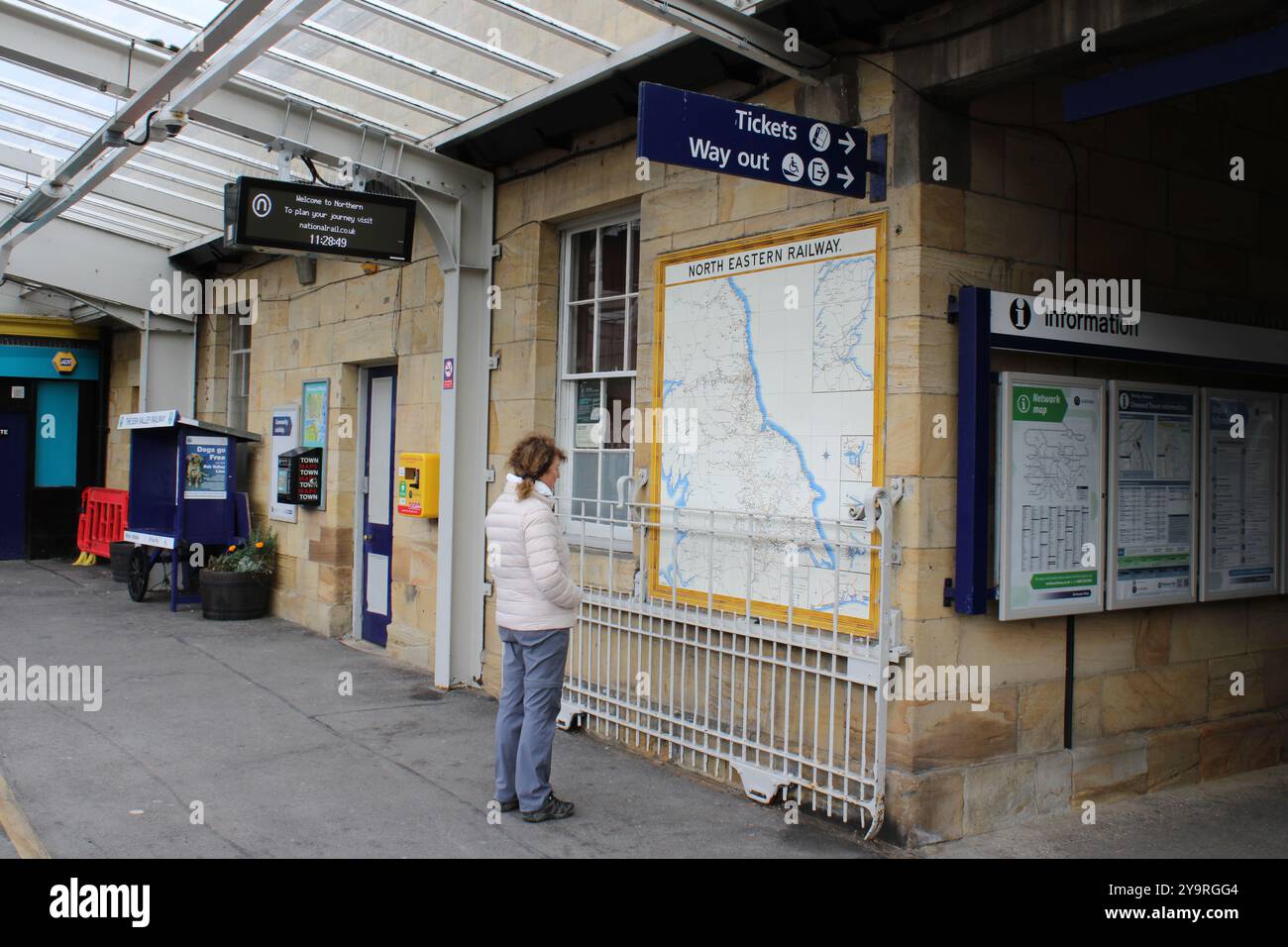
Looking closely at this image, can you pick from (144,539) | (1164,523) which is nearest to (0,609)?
(144,539)

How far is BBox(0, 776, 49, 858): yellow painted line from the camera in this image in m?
5.00

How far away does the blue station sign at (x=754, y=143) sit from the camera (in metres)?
4.92

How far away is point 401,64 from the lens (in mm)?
7438

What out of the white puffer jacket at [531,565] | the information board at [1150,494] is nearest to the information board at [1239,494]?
the information board at [1150,494]

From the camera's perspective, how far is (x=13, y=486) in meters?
16.5

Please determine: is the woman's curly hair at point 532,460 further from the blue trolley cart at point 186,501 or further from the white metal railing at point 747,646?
the blue trolley cart at point 186,501

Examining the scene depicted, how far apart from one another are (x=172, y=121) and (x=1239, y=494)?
6999 mm

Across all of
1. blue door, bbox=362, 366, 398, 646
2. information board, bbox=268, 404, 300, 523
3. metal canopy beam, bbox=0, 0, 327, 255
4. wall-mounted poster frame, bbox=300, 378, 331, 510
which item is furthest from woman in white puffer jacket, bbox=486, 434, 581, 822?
information board, bbox=268, 404, 300, 523

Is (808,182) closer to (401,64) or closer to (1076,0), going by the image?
(1076,0)

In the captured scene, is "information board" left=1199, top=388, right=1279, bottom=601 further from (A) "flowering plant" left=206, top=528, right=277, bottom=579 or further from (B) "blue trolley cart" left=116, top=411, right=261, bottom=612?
(B) "blue trolley cart" left=116, top=411, right=261, bottom=612

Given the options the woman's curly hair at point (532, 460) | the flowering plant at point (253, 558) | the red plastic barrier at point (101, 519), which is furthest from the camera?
the red plastic barrier at point (101, 519)

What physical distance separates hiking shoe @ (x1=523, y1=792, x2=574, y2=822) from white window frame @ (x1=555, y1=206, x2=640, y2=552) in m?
2.02

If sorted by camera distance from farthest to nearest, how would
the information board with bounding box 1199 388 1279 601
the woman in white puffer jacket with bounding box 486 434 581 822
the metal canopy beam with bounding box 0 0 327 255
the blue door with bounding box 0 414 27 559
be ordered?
the blue door with bounding box 0 414 27 559
the information board with bounding box 1199 388 1279 601
the metal canopy beam with bounding box 0 0 327 255
the woman in white puffer jacket with bounding box 486 434 581 822

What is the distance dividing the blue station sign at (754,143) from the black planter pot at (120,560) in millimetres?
11087
